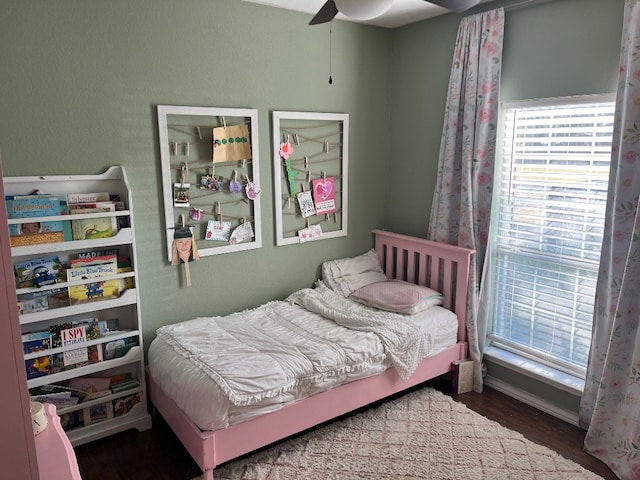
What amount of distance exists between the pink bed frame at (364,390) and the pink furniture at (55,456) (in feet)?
2.24

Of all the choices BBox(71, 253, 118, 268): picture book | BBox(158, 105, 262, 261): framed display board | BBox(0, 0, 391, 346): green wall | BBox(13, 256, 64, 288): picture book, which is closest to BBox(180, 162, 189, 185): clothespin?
BBox(158, 105, 262, 261): framed display board

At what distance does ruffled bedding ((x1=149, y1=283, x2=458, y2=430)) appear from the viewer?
229 cm

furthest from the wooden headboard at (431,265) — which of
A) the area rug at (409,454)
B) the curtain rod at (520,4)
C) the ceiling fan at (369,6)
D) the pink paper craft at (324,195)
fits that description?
the ceiling fan at (369,6)

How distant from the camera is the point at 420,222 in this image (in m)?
3.76

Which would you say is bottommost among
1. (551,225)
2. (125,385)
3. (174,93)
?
(125,385)

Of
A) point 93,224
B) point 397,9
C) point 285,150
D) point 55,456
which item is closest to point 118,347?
point 93,224

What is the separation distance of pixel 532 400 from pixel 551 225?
1.13 metres

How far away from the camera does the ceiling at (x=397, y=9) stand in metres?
3.06

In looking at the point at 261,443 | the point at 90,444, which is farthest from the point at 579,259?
the point at 90,444

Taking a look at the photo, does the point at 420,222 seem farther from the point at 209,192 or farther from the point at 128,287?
the point at 128,287

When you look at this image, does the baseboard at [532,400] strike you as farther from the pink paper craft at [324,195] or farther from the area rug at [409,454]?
the pink paper craft at [324,195]

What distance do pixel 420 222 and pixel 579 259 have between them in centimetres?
122

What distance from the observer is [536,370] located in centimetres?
305

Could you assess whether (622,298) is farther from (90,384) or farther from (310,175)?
(90,384)
